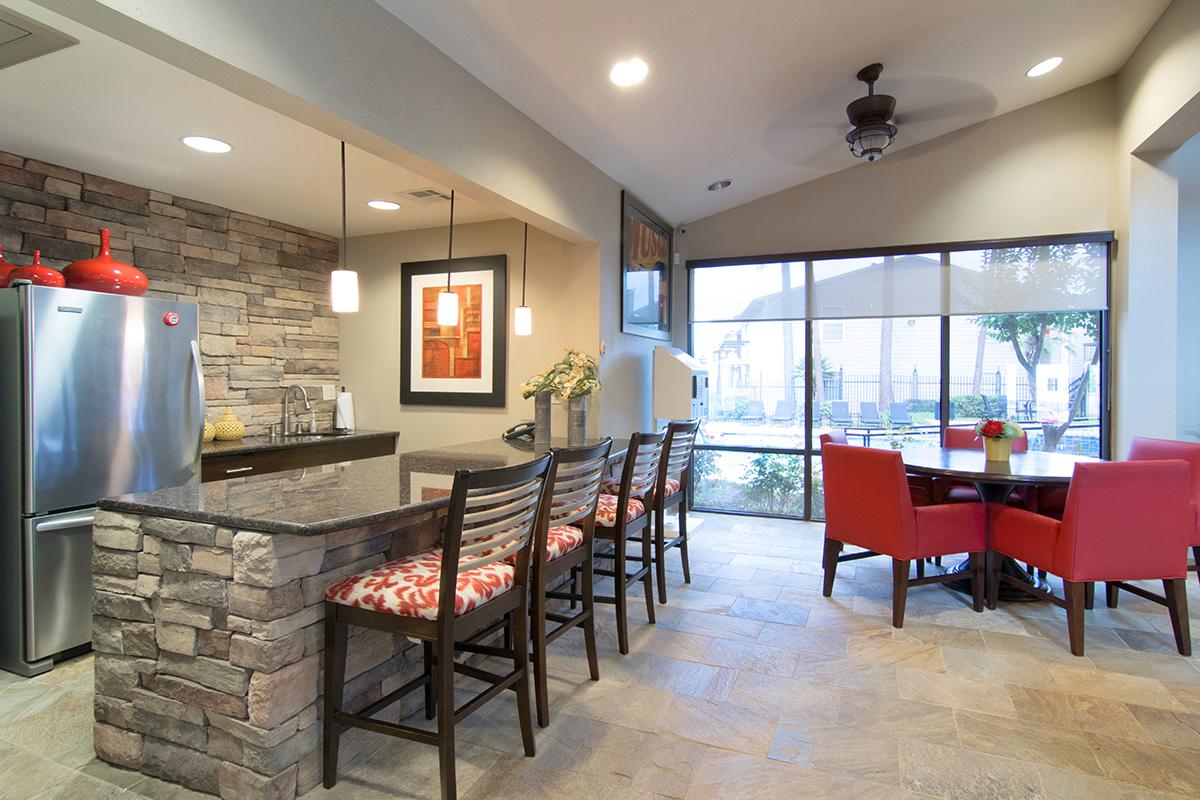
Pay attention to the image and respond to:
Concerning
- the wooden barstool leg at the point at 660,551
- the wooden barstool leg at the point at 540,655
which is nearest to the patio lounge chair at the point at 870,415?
the wooden barstool leg at the point at 660,551

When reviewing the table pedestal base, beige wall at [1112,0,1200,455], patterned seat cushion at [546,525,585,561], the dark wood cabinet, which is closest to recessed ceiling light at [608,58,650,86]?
patterned seat cushion at [546,525,585,561]

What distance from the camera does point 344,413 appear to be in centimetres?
476

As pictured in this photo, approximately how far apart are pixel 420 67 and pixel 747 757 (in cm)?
276

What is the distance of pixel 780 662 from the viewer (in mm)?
2713

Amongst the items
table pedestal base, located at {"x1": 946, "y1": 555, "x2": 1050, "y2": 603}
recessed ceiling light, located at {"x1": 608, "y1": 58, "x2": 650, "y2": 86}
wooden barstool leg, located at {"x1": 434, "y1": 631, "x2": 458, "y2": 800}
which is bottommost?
table pedestal base, located at {"x1": 946, "y1": 555, "x2": 1050, "y2": 603}

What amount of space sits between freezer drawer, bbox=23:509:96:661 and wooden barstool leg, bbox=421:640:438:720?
1632mm

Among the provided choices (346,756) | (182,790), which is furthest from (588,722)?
(182,790)

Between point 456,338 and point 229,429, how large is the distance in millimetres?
1540

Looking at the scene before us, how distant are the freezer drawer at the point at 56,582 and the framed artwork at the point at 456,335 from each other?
2.24 meters

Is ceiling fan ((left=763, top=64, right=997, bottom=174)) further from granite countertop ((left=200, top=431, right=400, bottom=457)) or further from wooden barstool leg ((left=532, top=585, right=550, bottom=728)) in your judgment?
→ granite countertop ((left=200, top=431, right=400, bottom=457))

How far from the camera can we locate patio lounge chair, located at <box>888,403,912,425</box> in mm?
5066

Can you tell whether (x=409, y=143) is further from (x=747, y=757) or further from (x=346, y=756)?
(x=747, y=757)

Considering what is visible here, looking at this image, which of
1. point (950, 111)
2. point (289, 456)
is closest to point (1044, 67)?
point (950, 111)

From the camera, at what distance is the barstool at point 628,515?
2789 millimetres
